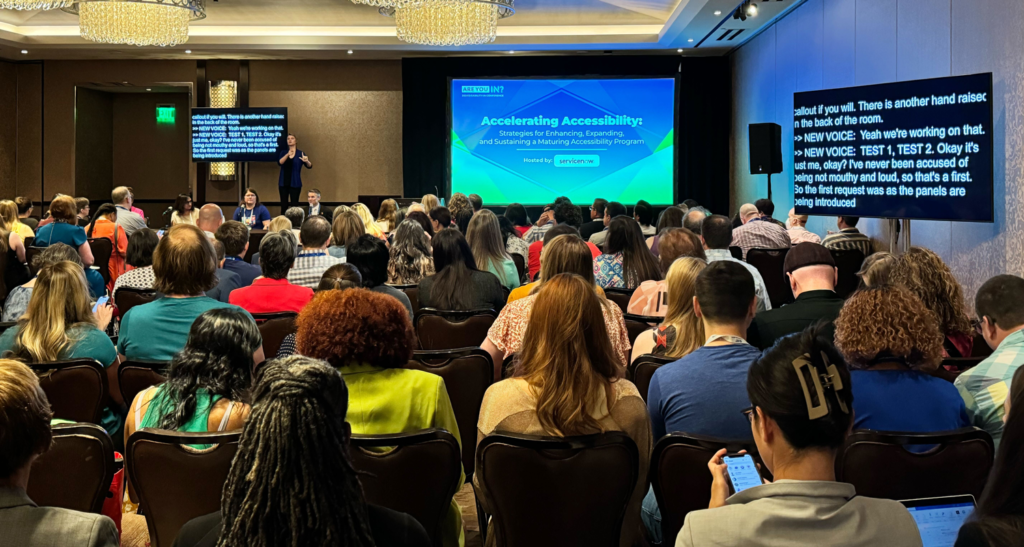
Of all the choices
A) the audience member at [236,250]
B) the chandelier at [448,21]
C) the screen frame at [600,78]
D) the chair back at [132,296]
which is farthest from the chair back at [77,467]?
the screen frame at [600,78]

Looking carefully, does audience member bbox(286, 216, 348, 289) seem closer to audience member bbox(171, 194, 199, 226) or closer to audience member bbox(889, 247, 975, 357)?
audience member bbox(889, 247, 975, 357)

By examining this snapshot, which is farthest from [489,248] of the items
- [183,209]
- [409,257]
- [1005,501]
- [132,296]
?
[183,209]

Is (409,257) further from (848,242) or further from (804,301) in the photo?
(848,242)

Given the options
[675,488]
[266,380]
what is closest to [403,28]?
[675,488]

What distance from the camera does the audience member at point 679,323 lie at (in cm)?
317

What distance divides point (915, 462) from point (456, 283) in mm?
2878

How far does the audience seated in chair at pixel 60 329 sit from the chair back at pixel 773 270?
16.0 feet

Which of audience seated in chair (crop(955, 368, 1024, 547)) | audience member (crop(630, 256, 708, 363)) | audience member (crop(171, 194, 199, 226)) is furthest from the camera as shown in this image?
audience member (crop(171, 194, 199, 226))

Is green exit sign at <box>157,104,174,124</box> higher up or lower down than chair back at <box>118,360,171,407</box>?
higher up

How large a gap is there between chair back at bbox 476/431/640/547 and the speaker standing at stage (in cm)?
1220

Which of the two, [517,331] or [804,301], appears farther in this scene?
[804,301]

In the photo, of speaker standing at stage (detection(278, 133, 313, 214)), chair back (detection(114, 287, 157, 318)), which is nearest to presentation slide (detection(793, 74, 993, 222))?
chair back (detection(114, 287, 157, 318))

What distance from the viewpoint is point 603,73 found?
13.6 meters

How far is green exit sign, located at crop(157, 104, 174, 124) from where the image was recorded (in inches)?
661
